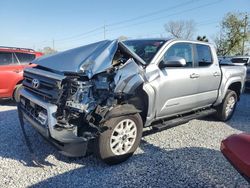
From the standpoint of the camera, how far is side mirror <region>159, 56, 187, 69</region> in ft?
14.8

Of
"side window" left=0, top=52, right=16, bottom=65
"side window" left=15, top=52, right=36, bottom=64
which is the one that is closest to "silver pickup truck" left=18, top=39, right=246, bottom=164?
"side window" left=0, top=52, right=16, bottom=65

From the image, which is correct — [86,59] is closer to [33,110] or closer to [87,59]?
[87,59]

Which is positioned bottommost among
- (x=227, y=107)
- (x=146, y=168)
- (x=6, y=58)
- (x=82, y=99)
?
(x=146, y=168)

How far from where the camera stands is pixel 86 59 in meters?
3.83

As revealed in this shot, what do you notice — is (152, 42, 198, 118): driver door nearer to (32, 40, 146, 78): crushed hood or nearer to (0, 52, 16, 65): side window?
(32, 40, 146, 78): crushed hood

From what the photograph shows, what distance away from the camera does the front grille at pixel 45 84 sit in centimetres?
363

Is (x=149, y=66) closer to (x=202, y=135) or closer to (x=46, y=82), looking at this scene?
(x=46, y=82)

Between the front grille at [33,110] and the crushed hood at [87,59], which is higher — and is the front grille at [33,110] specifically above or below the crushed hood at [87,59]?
below

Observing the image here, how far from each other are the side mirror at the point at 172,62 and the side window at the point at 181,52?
91 mm

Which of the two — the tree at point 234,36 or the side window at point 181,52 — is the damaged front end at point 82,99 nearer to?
the side window at point 181,52

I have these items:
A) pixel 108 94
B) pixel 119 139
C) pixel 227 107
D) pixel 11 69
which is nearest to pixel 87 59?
pixel 108 94

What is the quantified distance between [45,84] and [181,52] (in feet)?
8.53

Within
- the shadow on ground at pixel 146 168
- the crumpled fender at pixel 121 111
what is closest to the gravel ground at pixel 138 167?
the shadow on ground at pixel 146 168

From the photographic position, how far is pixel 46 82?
12.8 ft
